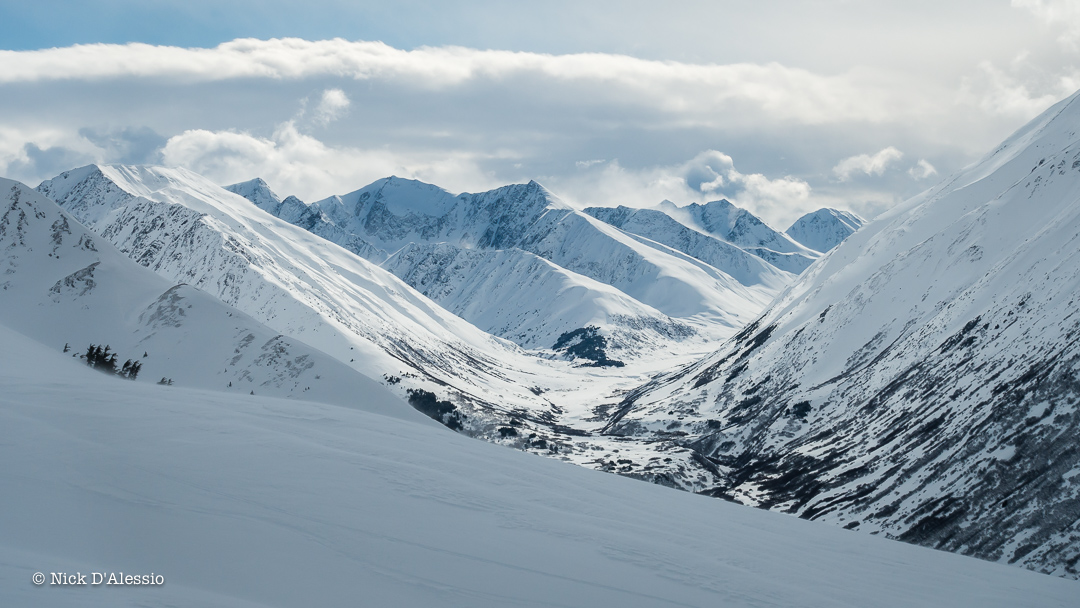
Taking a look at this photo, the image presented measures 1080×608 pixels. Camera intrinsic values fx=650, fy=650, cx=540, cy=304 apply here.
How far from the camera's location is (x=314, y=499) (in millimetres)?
18422

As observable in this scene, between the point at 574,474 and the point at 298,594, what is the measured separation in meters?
19.7

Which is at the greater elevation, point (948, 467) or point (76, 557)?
point (948, 467)

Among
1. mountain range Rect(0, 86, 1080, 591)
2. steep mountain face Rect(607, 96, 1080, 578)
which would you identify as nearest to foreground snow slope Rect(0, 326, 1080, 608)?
mountain range Rect(0, 86, 1080, 591)

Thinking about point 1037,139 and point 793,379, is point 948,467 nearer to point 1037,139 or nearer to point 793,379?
point 793,379

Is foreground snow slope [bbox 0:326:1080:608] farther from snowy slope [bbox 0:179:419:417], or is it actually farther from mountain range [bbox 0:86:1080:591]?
snowy slope [bbox 0:179:419:417]

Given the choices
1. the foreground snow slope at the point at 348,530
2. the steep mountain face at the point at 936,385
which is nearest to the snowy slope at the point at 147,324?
the foreground snow slope at the point at 348,530

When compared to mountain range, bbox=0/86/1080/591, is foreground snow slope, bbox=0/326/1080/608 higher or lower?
lower

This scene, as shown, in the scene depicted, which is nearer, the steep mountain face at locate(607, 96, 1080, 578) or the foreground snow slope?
the foreground snow slope

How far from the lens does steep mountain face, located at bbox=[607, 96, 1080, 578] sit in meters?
60.9

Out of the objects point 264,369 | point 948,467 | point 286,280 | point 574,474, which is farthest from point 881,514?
point 286,280

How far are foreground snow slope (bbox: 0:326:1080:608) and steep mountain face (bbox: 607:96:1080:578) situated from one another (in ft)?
125

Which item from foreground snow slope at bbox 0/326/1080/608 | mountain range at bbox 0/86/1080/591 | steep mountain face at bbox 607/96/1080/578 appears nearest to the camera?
foreground snow slope at bbox 0/326/1080/608

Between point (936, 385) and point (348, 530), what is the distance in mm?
92299

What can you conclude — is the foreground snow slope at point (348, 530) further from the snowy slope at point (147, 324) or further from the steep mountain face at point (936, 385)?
the steep mountain face at point (936, 385)
